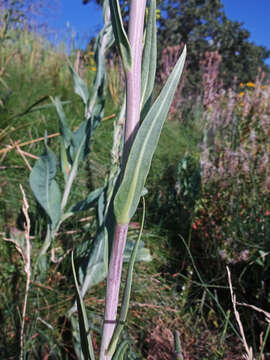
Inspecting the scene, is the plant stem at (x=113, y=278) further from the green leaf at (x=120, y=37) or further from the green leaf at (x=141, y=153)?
the green leaf at (x=120, y=37)

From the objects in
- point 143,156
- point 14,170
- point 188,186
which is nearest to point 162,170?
point 188,186

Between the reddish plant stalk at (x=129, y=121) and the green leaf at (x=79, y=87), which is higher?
the green leaf at (x=79, y=87)

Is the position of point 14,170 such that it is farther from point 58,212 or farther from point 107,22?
point 107,22

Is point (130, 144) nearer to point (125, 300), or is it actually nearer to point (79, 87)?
point (125, 300)

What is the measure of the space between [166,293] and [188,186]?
0.57 metres

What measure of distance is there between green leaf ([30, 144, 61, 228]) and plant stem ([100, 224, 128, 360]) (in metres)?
0.66

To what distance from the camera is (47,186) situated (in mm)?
1043

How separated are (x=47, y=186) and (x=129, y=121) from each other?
707mm

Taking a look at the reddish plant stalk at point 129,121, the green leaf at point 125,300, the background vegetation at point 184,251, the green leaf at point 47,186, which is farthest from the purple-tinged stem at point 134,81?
the green leaf at point 47,186

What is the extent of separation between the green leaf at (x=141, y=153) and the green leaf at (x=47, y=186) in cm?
67

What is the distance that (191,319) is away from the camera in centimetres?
111

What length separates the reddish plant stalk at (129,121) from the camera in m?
0.39

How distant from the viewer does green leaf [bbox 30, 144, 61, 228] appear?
102cm

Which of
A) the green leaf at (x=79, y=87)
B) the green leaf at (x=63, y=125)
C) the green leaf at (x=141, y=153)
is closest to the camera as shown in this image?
the green leaf at (x=141, y=153)
